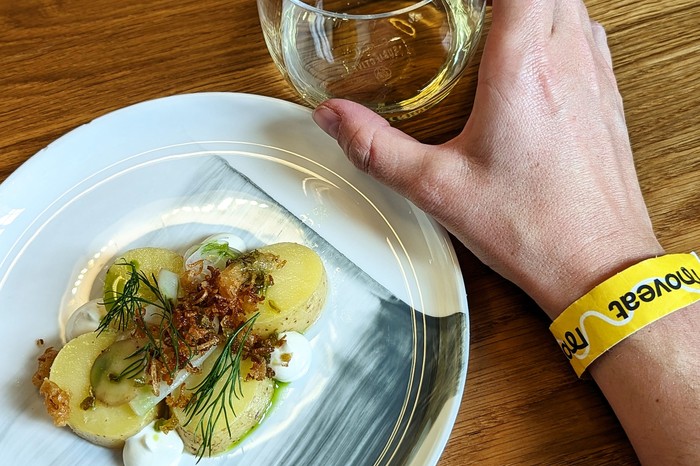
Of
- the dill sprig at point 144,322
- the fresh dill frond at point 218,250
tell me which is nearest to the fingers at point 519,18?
the fresh dill frond at point 218,250

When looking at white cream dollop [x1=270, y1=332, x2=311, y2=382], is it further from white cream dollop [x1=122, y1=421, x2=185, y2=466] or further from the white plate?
white cream dollop [x1=122, y1=421, x2=185, y2=466]

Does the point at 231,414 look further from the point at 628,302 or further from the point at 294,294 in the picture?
the point at 628,302

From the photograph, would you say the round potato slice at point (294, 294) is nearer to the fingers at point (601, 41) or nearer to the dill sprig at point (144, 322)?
the dill sprig at point (144, 322)

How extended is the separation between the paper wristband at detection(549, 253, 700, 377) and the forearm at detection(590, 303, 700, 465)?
0.07 feet

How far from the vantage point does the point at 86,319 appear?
94 cm

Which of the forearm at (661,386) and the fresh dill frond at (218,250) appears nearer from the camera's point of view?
the forearm at (661,386)

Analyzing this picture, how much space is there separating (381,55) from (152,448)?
26.9 inches

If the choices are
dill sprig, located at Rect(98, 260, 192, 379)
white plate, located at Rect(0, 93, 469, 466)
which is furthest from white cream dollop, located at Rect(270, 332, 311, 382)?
dill sprig, located at Rect(98, 260, 192, 379)

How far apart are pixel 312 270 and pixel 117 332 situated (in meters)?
0.29

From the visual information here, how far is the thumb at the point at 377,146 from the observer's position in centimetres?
92

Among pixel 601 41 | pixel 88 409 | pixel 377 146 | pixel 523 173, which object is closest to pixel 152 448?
pixel 88 409

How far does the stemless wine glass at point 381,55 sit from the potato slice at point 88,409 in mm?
510

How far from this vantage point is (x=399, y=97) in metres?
1.05

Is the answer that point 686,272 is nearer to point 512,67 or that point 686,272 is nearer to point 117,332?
point 512,67
